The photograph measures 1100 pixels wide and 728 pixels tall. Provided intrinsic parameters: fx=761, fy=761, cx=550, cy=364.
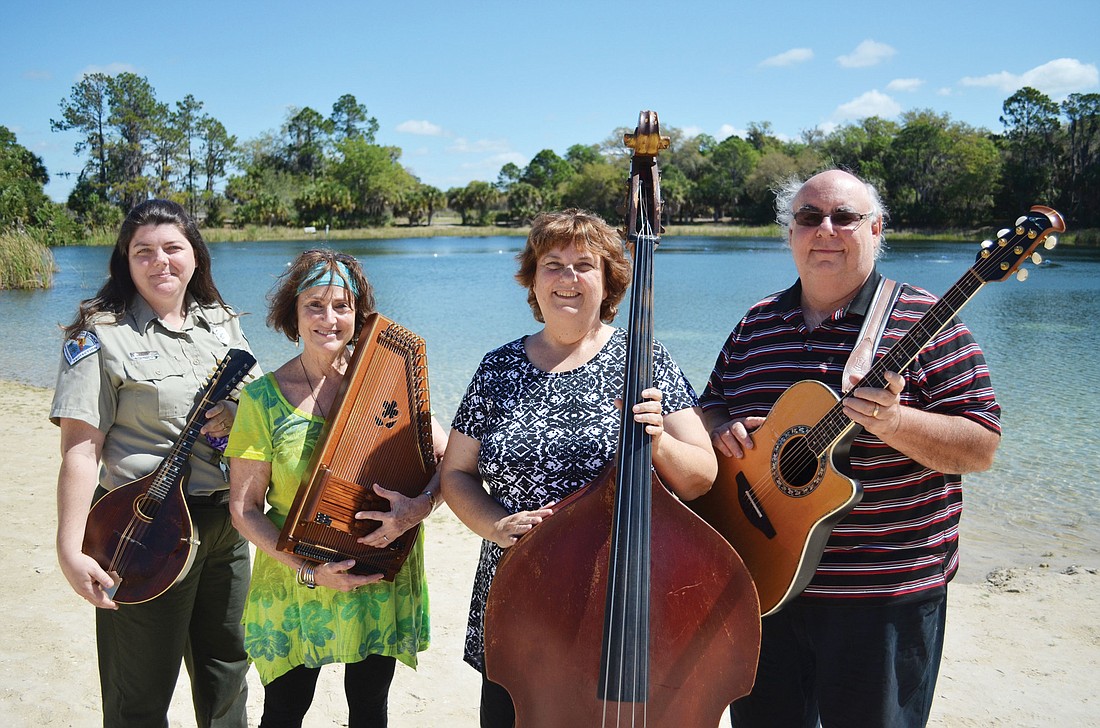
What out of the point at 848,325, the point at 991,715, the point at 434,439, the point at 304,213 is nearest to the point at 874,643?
the point at 848,325

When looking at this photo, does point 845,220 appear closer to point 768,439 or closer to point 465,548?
point 768,439

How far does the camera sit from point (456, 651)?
13.6ft

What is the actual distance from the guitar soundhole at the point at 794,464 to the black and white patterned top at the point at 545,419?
0.99ft

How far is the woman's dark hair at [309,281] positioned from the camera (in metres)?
2.50

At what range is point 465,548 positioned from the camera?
5.71m

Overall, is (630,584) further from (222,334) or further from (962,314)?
(962,314)

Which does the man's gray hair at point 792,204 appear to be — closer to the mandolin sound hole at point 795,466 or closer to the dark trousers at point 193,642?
the mandolin sound hole at point 795,466

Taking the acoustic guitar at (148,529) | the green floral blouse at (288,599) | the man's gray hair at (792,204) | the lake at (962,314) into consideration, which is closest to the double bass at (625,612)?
the green floral blouse at (288,599)

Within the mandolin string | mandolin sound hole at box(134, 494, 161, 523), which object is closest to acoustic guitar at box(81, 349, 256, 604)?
mandolin sound hole at box(134, 494, 161, 523)

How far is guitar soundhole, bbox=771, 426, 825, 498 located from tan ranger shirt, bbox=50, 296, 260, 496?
1857 millimetres

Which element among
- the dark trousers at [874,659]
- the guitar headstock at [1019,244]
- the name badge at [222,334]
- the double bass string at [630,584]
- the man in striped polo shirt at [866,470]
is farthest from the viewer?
the name badge at [222,334]

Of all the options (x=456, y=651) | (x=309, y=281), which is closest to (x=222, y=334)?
(x=309, y=281)

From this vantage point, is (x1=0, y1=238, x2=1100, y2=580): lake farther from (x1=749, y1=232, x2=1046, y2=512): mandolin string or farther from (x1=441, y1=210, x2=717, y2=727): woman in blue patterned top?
(x1=749, y1=232, x2=1046, y2=512): mandolin string

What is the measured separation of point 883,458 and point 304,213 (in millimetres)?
83049
